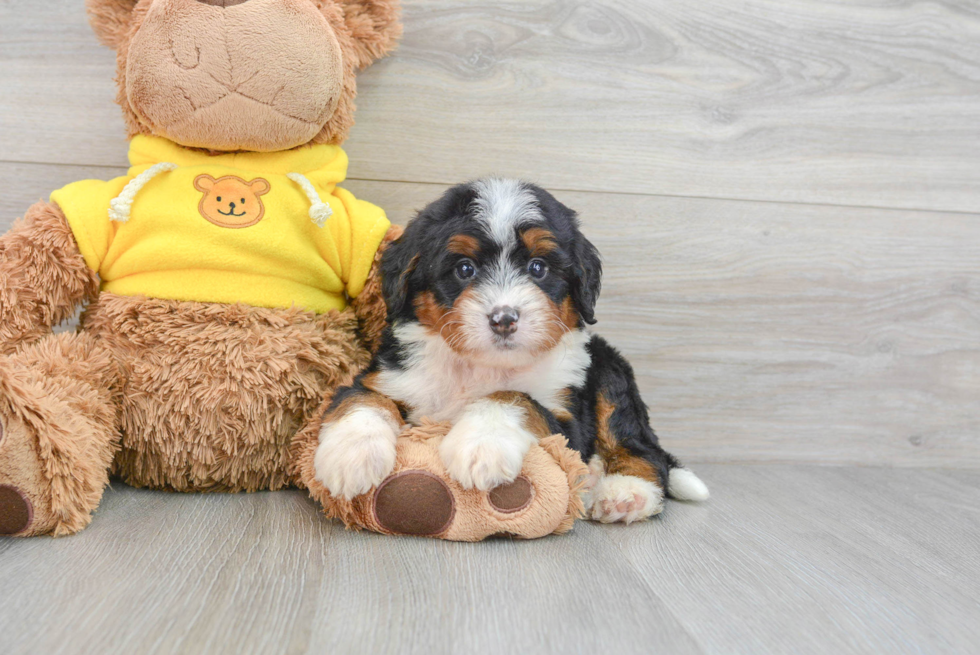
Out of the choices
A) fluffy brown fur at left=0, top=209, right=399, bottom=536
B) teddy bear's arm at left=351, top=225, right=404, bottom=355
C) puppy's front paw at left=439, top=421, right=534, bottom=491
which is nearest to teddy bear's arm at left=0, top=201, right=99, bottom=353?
fluffy brown fur at left=0, top=209, right=399, bottom=536

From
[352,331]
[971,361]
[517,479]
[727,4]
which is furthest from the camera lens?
[971,361]

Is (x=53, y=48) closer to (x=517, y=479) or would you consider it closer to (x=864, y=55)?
(x=517, y=479)

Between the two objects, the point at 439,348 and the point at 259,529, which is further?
the point at 439,348

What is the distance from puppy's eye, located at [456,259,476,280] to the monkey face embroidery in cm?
59

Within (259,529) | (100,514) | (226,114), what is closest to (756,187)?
(226,114)

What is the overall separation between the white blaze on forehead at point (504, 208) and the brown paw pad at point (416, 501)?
1.90ft

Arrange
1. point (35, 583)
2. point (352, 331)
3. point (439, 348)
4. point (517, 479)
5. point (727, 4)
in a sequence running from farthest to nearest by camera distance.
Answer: point (727, 4) → point (352, 331) → point (439, 348) → point (517, 479) → point (35, 583)

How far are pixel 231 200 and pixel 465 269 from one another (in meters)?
0.70

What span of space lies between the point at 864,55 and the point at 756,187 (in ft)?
1.97

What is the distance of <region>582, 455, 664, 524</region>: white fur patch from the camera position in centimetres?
192

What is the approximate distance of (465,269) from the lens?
5.83 ft

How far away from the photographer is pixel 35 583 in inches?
54.1

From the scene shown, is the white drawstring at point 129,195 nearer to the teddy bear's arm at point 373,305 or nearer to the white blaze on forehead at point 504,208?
the teddy bear's arm at point 373,305

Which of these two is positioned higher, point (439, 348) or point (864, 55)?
point (864, 55)
